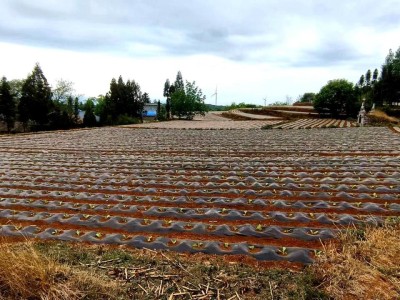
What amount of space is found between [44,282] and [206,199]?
9.33 ft

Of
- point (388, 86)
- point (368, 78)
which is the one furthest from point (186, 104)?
point (368, 78)

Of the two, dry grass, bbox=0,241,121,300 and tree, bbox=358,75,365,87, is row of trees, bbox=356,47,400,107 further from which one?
dry grass, bbox=0,241,121,300

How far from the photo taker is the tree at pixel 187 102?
40.0m

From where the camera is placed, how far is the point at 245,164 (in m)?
7.25

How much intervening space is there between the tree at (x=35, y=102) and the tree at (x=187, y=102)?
603 inches

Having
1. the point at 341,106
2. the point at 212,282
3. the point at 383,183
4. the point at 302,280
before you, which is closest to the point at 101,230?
the point at 212,282

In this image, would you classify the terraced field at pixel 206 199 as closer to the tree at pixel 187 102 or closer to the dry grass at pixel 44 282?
the dry grass at pixel 44 282

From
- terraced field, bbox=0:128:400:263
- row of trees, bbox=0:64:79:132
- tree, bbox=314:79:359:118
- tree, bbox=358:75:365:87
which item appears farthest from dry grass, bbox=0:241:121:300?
tree, bbox=358:75:365:87

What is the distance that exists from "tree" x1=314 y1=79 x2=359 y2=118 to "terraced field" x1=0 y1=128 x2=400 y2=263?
32.2m

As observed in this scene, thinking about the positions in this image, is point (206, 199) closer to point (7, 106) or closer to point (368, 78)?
point (7, 106)

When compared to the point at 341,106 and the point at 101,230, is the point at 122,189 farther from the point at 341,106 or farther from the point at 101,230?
the point at 341,106

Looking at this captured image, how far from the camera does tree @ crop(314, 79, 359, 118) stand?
1463 inches

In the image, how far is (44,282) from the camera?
225 cm

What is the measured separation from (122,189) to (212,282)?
336 centimetres
